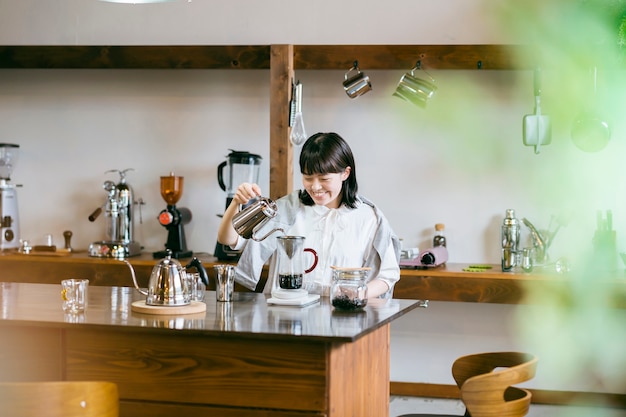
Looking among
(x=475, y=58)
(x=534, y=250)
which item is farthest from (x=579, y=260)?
(x=475, y=58)

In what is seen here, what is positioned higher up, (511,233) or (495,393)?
(511,233)

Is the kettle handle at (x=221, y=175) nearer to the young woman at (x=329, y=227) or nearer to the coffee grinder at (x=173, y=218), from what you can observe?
the coffee grinder at (x=173, y=218)

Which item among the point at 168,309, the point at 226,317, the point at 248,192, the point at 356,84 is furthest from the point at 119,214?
the point at 226,317

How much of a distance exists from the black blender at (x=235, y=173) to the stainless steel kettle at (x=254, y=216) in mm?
1693

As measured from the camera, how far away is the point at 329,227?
11.8 ft

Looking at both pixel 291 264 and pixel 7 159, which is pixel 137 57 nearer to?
pixel 7 159

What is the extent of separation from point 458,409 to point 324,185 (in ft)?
6.05

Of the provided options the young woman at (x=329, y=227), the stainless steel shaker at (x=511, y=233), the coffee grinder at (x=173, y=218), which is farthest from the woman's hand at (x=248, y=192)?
the stainless steel shaker at (x=511, y=233)

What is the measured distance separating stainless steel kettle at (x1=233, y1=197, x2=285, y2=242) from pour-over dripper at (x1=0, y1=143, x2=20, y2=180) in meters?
2.72

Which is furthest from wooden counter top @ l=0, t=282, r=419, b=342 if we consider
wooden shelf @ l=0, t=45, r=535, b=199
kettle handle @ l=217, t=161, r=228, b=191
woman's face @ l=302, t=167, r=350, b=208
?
kettle handle @ l=217, t=161, r=228, b=191

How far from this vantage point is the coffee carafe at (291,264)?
2.97 m

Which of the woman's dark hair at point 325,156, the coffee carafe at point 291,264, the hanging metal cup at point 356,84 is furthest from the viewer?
the hanging metal cup at point 356,84

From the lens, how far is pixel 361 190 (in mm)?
5105

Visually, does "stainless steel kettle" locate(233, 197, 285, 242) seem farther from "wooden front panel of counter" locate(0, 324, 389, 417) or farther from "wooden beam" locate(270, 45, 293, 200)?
"wooden beam" locate(270, 45, 293, 200)
